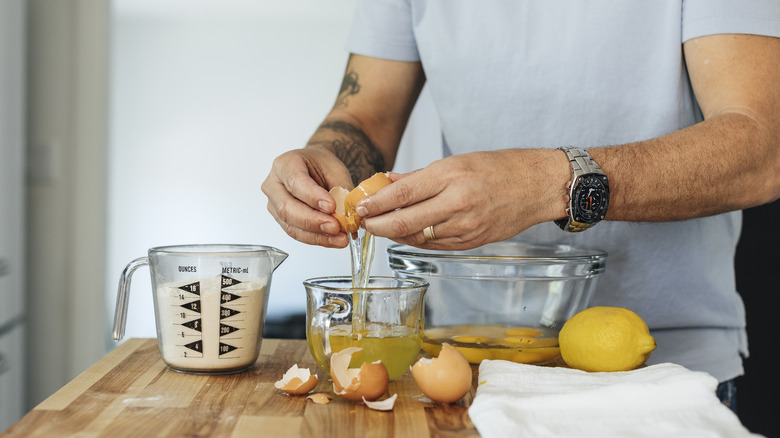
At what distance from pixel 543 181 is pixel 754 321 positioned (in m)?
1.06

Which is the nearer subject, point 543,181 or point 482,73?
point 543,181

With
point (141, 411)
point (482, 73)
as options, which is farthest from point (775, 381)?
point (141, 411)

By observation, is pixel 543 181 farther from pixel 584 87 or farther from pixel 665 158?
pixel 584 87

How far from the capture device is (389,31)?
143 centimetres

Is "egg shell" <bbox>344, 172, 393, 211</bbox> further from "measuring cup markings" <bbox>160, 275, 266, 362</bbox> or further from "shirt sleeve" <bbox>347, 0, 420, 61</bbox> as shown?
"shirt sleeve" <bbox>347, 0, 420, 61</bbox>

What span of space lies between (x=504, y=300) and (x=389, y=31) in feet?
2.20

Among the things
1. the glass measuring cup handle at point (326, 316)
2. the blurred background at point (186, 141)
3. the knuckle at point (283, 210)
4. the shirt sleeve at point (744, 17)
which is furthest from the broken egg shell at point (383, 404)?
the blurred background at point (186, 141)

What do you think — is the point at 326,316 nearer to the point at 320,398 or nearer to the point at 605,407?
the point at 320,398

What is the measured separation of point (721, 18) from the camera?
1.08m

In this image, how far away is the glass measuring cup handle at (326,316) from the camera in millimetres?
877

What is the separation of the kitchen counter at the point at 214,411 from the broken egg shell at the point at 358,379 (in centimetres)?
2

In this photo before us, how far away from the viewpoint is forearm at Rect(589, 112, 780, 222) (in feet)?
3.15

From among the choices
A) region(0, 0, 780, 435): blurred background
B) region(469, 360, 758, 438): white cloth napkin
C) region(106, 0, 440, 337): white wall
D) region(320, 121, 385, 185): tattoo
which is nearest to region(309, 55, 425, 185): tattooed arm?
region(320, 121, 385, 185): tattoo

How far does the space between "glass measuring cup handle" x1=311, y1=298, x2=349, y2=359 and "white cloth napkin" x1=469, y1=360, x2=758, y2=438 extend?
0.65 ft
